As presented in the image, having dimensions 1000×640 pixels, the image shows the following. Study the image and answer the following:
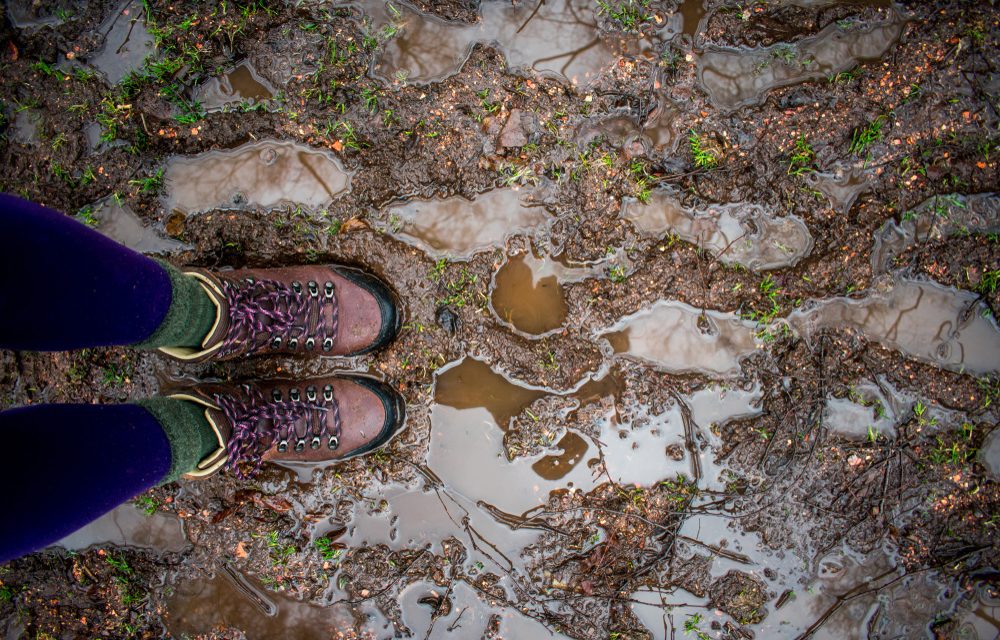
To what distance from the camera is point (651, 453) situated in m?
3.11

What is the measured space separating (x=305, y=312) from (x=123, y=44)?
178 cm

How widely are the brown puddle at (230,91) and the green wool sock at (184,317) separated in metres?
1.20

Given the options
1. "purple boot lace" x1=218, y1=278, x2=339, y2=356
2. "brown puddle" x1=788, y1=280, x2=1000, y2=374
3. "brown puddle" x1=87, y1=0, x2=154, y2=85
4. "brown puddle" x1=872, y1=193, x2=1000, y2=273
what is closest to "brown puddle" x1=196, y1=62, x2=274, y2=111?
"brown puddle" x1=87, y1=0, x2=154, y2=85

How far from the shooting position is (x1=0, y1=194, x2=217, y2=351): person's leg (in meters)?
1.74

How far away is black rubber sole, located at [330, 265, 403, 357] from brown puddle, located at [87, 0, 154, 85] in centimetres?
153

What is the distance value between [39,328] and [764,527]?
3280 millimetres

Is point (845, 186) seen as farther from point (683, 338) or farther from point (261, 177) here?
point (261, 177)

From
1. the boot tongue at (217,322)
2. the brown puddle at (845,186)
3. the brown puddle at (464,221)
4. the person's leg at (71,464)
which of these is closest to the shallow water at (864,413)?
the brown puddle at (845,186)

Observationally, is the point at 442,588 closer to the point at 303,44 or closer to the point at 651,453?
the point at 651,453

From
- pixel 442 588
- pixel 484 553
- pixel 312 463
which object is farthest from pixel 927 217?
pixel 312 463

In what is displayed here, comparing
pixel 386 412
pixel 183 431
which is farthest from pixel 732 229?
pixel 183 431

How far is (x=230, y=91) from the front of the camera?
3117 millimetres

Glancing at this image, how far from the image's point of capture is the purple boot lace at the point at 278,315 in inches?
103

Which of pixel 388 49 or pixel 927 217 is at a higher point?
pixel 388 49
